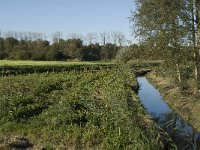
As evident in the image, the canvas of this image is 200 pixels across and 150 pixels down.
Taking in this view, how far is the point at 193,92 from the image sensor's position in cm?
3138

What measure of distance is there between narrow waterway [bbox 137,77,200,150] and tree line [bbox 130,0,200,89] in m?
3.40

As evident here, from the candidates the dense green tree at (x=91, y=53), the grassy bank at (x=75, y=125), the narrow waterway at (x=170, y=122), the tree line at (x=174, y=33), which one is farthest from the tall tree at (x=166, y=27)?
the dense green tree at (x=91, y=53)

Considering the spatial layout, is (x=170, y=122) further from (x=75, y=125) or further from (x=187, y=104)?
(x=75, y=125)

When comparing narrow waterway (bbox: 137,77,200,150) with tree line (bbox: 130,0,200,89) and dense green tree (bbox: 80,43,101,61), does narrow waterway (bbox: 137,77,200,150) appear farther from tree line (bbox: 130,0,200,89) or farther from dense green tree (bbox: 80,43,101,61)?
dense green tree (bbox: 80,43,101,61)

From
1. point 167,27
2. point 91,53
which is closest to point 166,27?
point 167,27

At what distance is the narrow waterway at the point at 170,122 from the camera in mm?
18523

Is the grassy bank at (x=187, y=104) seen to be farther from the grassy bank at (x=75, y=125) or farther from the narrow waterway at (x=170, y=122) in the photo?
the grassy bank at (x=75, y=125)

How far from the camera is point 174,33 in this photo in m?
31.7

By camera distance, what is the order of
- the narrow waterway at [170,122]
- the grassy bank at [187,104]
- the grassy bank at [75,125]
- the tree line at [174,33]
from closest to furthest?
1. the grassy bank at [75,125]
2. the narrow waterway at [170,122]
3. the grassy bank at [187,104]
4. the tree line at [174,33]

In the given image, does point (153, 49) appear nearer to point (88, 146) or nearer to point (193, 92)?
point (193, 92)

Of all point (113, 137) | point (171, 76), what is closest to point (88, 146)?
point (113, 137)

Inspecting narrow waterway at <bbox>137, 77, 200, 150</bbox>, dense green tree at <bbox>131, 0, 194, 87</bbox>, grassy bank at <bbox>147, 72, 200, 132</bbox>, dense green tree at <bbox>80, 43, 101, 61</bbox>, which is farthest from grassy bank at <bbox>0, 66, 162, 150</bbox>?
dense green tree at <bbox>80, 43, 101, 61</bbox>

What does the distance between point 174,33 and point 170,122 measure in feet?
32.5

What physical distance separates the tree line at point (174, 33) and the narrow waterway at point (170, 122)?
3398mm
